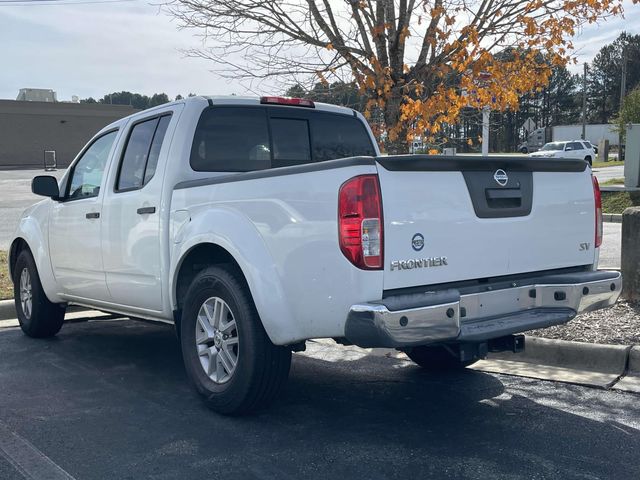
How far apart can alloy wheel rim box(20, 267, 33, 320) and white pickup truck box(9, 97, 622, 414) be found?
1287mm

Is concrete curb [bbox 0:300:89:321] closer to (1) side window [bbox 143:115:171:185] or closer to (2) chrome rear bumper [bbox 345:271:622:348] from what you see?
(1) side window [bbox 143:115:171:185]

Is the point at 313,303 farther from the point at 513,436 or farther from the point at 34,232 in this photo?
the point at 34,232

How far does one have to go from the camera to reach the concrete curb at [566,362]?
5.60 m

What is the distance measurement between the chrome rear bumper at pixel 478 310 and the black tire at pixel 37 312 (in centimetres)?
415

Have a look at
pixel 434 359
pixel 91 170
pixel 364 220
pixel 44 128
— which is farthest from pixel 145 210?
pixel 44 128

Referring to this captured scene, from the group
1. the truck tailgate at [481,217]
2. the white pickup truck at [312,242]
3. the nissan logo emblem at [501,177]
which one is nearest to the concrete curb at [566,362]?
the white pickup truck at [312,242]

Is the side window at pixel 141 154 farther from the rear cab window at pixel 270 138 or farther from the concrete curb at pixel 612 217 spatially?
the concrete curb at pixel 612 217

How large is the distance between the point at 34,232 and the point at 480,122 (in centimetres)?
532

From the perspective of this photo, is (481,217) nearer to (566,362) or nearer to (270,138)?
(270,138)

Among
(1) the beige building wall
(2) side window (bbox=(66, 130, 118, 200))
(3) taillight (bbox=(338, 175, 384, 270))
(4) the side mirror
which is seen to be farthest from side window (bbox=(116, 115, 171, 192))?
(1) the beige building wall

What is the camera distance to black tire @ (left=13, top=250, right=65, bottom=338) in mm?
7020

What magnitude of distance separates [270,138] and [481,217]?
209cm

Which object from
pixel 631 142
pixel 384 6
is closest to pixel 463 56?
pixel 384 6

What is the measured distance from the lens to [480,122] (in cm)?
914
